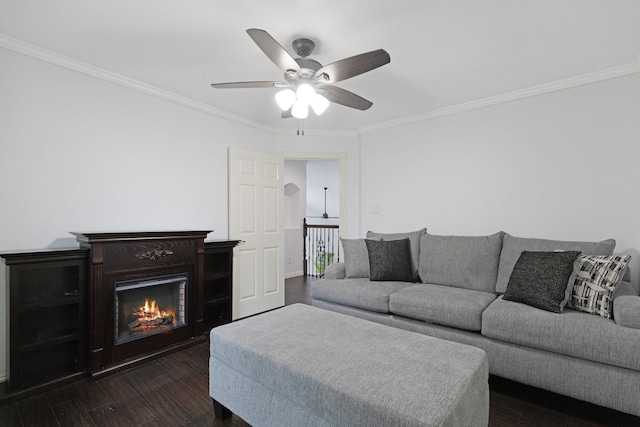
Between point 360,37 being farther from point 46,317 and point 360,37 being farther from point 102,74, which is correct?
point 46,317

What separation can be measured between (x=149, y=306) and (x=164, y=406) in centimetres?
107

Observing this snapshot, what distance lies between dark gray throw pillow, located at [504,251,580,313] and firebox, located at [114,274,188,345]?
9.10 feet

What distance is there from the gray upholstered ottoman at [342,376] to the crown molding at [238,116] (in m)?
2.37

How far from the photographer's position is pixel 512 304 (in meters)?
2.26

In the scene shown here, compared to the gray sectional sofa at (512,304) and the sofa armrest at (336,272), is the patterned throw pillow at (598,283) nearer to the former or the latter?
the gray sectional sofa at (512,304)

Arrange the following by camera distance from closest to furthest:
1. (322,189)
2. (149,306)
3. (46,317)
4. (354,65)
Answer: (354,65) < (46,317) < (149,306) < (322,189)

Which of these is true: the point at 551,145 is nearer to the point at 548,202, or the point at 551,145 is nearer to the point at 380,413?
the point at 548,202

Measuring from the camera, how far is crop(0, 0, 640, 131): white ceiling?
1.86 m

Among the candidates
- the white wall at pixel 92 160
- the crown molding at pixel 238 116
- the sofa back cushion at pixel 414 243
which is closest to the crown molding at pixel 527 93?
the crown molding at pixel 238 116

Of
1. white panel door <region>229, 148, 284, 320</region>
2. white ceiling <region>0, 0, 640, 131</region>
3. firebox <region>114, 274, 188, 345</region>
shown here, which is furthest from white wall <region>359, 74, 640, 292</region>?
firebox <region>114, 274, 188, 345</region>

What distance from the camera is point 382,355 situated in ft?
5.00

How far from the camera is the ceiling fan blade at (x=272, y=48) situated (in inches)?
64.8

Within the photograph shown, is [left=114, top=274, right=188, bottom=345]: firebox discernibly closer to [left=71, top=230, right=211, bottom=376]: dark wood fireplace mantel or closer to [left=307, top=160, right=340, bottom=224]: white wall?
[left=71, top=230, right=211, bottom=376]: dark wood fireplace mantel

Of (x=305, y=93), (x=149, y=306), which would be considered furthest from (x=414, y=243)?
(x=149, y=306)
